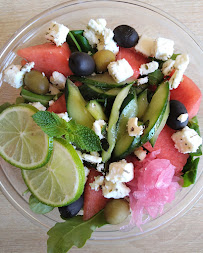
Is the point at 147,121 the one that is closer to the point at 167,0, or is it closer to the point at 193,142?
the point at 193,142

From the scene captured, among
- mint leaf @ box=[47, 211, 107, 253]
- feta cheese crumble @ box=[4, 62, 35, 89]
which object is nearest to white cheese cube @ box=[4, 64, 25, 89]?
feta cheese crumble @ box=[4, 62, 35, 89]

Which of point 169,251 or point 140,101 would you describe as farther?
point 169,251

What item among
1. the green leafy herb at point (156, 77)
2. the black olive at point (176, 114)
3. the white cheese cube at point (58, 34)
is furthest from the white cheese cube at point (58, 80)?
the black olive at point (176, 114)

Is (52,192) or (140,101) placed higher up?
(140,101)

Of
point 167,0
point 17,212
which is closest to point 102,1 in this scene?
point 167,0

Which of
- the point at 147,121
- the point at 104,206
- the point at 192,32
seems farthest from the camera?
the point at 192,32
